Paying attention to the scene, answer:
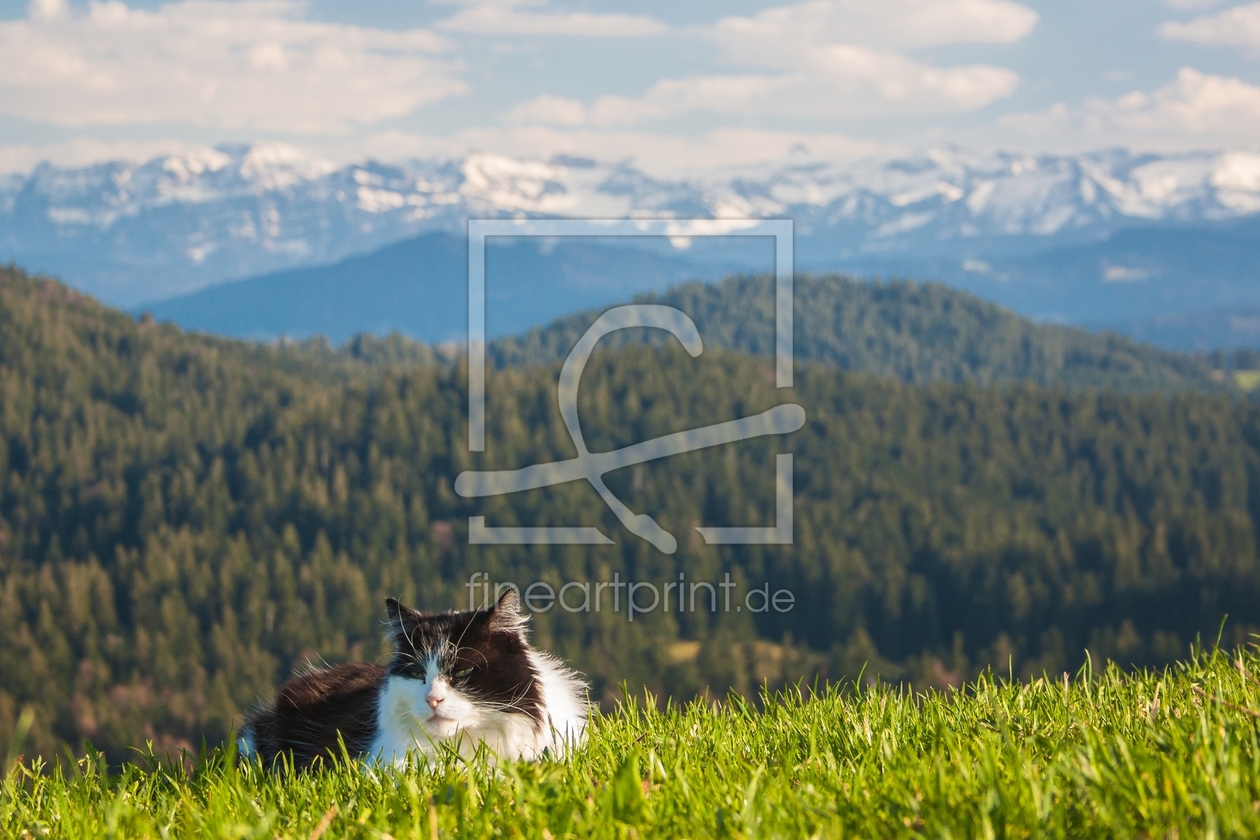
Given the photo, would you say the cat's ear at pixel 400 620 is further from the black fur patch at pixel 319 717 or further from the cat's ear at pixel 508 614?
the cat's ear at pixel 508 614

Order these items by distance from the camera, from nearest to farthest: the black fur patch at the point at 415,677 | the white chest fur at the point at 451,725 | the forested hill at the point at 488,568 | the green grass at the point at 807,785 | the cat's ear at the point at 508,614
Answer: the green grass at the point at 807,785, the white chest fur at the point at 451,725, the black fur patch at the point at 415,677, the cat's ear at the point at 508,614, the forested hill at the point at 488,568

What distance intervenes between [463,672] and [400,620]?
1.79 ft

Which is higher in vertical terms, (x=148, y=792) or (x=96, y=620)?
(x=148, y=792)

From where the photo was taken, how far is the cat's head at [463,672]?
15.4 feet

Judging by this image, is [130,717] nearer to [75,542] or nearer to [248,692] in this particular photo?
[248,692]

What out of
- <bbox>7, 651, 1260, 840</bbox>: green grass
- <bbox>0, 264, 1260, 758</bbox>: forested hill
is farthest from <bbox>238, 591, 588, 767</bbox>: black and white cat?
<bbox>0, 264, 1260, 758</bbox>: forested hill

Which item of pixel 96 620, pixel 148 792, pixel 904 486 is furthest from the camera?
pixel 904 486

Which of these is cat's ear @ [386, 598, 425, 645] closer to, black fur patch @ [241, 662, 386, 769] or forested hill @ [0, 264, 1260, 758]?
black fur patch @ [241, 662, 386, 769]

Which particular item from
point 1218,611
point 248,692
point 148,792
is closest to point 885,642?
point 1218,611

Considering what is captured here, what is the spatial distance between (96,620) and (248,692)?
86.6 feet

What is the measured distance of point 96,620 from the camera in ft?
483

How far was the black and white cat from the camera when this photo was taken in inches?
185

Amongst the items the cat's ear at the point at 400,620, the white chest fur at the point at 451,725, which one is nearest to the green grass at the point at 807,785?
Answer: the white chest fur at the point at 451,725

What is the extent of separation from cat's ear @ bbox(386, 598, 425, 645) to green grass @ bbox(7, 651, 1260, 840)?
817 mm
